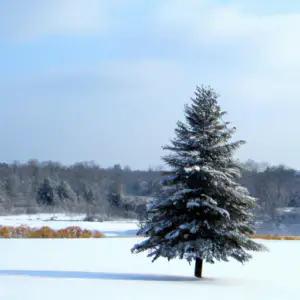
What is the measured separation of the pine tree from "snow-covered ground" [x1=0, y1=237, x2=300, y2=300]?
114cm

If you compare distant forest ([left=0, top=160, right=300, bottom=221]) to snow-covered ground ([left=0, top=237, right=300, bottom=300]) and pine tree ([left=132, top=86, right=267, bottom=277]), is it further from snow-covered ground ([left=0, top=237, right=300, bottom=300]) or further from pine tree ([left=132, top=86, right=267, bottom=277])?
pine tree ([left=132, top=86, right=267, bottom=277])

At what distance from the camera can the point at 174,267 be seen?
24.6m

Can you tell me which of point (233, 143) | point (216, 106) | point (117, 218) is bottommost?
point (117, 218)

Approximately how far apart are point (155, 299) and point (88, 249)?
19.5m

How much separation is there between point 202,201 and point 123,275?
4.04 meters

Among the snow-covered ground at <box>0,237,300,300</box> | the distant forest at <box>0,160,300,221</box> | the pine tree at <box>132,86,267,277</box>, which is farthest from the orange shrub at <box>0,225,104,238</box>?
the distant forest at <box>0,160,300,221</box>

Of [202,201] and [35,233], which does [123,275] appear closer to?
[202,201]

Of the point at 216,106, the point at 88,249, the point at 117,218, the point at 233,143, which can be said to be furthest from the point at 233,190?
the point at 117,218

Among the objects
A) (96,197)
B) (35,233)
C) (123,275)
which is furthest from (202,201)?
(96,197)

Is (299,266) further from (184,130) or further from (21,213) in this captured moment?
(21,213)

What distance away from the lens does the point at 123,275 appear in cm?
2028

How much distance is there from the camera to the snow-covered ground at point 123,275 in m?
14.1

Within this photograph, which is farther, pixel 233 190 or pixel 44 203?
pixel 44 203

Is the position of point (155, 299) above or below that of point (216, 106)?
below
